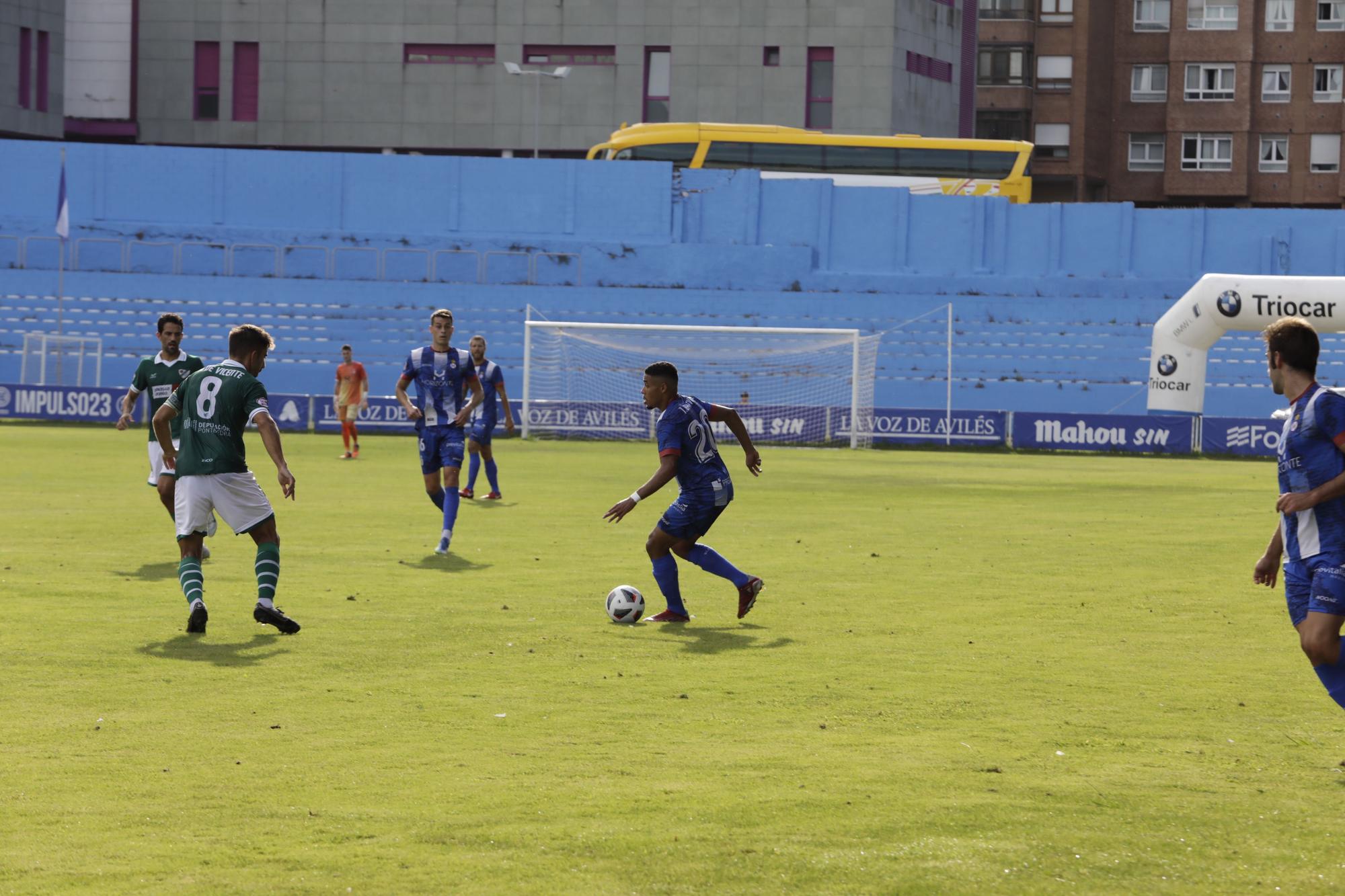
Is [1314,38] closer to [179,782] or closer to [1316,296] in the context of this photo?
[1316,296]

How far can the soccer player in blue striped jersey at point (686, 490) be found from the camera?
34.4 ft

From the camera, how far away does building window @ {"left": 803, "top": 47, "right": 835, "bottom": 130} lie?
59781mm

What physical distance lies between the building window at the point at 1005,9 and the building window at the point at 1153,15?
5037 millimetres

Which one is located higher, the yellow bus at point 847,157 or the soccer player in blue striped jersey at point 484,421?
the yellow bus at point 847,157

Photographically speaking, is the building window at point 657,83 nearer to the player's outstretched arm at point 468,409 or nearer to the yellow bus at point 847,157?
the yellow bus at point 847,157

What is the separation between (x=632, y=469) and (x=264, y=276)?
21.5 m

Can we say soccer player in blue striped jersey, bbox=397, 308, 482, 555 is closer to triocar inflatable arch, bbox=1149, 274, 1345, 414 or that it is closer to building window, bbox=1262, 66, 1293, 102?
triocar inflatable arch, bbox=1149, 274, 1345, 414

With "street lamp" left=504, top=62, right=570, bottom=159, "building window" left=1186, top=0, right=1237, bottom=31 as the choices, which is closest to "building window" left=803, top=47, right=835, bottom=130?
"street lamp" left=504, top=62, right=570, bottom=159

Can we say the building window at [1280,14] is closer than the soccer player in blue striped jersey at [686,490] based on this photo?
No

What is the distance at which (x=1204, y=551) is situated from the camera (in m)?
15.4

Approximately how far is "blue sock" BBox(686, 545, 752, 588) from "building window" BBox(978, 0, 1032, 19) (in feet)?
218

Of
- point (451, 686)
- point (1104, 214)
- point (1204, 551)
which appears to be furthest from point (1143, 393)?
point (451, 686)

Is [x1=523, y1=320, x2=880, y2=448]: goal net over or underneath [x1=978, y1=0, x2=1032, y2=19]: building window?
underneath

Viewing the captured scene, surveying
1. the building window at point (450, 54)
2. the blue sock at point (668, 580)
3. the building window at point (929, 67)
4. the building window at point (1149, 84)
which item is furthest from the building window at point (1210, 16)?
the blue sock at point (668, 580)
